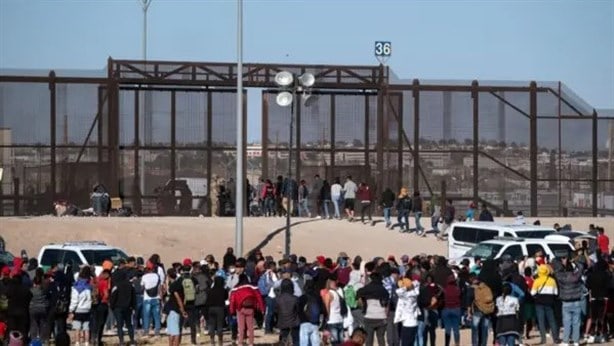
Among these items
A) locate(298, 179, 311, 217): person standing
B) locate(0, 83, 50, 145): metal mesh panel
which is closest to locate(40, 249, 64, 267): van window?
locate(298, 179, 311, 217): person standing

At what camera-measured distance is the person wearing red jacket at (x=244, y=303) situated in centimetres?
2330

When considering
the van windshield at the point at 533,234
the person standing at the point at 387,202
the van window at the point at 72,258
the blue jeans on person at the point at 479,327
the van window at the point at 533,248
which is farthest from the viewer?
the person standing at the point at 387,202

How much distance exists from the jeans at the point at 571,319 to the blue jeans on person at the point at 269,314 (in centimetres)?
539

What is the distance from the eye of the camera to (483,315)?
23516 mm

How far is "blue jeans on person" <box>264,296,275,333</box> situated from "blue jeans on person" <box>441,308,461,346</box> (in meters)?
3.73

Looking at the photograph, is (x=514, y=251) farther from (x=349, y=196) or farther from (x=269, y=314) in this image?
(x=349, y=196)

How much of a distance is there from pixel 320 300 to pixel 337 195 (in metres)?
23.2

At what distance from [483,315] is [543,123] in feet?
90.1

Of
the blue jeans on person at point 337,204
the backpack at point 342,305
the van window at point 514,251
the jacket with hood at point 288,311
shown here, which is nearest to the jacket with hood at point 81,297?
the jacket with hood at point 288,311

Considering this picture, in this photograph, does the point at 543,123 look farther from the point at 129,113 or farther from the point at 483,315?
the point at 483,315

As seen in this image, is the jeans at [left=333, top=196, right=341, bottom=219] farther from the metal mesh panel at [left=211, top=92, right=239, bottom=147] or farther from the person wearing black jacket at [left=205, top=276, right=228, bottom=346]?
the person wearing black jacket at [left=205, top=276, right=228, bottom=346]

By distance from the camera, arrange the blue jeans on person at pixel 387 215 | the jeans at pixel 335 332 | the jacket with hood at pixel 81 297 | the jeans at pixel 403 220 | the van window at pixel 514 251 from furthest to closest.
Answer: the blue jeans on person at pixel 387 215 → the jeans at pixel 403 220 → the van window at pixel 514 251 → the jacket with hood at pixel 81 297 → the jeans at pixel 335 332

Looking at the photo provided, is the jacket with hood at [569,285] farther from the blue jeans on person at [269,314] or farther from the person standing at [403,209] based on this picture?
the person standing at [403,209]

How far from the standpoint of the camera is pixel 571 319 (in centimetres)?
2488
